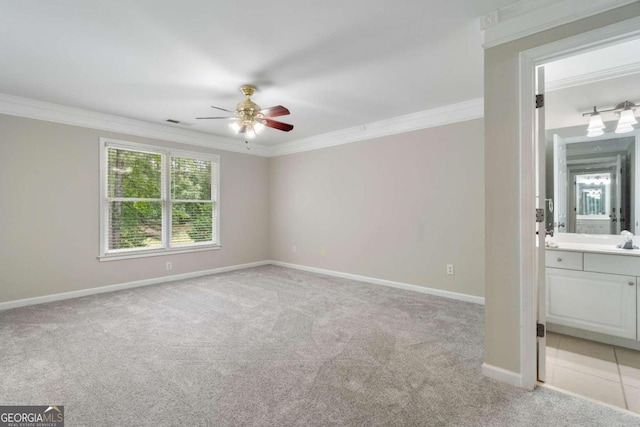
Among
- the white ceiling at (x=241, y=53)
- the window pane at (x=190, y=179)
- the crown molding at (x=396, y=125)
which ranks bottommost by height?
the window pane at (x=190, y=179)

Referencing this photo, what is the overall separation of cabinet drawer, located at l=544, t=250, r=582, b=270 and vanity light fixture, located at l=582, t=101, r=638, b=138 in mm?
1341

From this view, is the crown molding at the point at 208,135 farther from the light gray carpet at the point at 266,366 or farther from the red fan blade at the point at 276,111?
the light gray carpet at the point at 266,366

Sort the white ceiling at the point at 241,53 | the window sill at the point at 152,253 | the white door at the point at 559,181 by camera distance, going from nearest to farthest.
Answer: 1. the white ceiling at the point at 241,53
2. the white door at the point at 559,181
3. the window sill at the point at 152,253

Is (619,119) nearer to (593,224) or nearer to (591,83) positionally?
(591,83)

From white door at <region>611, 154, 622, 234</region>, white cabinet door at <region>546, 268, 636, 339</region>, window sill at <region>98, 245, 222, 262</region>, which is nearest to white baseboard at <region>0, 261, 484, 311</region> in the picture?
window sill at <region>98, 245, 222, 262</region>

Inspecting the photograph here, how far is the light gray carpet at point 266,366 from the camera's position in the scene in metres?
1.69

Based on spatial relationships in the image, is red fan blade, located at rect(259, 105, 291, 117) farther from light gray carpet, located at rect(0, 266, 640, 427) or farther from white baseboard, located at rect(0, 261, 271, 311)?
white baseboard, located at rect(0, 261, 271, 311)

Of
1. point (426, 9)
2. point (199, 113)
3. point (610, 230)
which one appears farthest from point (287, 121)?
point (610, 230)

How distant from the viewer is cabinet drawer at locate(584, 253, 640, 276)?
249cm

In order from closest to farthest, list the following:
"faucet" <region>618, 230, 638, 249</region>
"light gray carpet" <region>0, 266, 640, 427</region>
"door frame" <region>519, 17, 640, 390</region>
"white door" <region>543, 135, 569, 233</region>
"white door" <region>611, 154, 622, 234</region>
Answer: "light gray carpet" <region>0, 266, 640, 427</region>
"door frame" <region>519, 17, 640, 390</region>
"faucet" <region>618, 230, 638, 249</region>
"white door" <region>611, 154, 622, 234</region>
"white door" <region>543, 135, 569, 233</region>

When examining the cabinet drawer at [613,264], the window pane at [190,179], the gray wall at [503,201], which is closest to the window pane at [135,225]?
the window pane at [190,179]

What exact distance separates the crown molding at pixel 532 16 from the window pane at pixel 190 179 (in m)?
4.67

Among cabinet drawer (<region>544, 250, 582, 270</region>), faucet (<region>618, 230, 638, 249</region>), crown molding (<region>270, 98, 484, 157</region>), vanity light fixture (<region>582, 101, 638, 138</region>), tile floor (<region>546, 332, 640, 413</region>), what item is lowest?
tile floor (<region>546, 332, 640, 413</region>)

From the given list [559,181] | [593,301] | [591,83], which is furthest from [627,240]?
[591,83]
